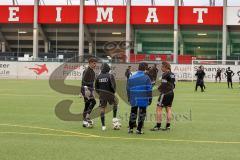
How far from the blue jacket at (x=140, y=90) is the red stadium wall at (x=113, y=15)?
48.9 metres

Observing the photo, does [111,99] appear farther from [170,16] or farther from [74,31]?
[74,31]

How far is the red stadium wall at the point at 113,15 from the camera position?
205 feet

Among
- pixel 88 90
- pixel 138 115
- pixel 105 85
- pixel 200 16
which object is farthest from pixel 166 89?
pixel 200 16

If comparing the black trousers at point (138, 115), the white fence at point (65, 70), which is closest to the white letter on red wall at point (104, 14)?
the white fence at point (65, 70)

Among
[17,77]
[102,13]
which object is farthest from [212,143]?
[102,13]

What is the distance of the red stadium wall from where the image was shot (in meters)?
62.3

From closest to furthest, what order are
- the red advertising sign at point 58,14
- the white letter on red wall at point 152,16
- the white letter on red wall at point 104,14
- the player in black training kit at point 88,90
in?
the player in black training kit at point 88,90, the white letter on red wall at point 152,16, the white letter on red wall at point 104,14, the red advertising sign at point 58,14

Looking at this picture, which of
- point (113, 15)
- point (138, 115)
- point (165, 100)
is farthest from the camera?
point (113, 15)

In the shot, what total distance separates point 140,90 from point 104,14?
165 feet

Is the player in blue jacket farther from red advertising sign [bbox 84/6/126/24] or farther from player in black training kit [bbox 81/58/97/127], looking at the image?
red advertising sign [bbox 84/6/126/24]

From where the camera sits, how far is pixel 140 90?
562 inches

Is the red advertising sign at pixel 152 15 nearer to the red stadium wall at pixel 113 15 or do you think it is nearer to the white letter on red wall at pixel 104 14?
the red stadium wall at pixel 113 15

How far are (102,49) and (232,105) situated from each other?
45420 millimetres

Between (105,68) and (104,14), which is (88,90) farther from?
(104,14)
